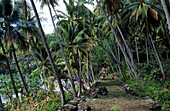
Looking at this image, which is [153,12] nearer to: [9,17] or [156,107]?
[156,107]

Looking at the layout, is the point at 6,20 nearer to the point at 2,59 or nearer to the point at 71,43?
the point at 2,59

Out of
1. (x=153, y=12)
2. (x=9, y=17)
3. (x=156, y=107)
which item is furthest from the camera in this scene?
(x=9, y=17)

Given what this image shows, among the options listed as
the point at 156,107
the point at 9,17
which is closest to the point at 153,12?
the point at 156,107

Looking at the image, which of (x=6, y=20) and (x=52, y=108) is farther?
(x=6, y=20)

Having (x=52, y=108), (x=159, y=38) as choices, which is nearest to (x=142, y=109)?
(x=52, y=108)

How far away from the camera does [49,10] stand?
10188 mm

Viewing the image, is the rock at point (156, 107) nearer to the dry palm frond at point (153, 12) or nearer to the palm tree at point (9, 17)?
the dry palm frond at point (153, 12)

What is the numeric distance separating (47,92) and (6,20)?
6.52 m

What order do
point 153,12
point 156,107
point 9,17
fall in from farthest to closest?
point 9,17 → point 153,12 → point 156,107

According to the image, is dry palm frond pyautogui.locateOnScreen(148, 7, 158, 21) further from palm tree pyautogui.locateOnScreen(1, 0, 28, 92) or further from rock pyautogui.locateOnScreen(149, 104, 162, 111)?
palm tree pyautogui.locateOnScreen(1, 0, 28, 92)

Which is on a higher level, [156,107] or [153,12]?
[153,12]

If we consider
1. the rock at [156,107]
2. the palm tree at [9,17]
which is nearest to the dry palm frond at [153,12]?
the rock at [156,107]

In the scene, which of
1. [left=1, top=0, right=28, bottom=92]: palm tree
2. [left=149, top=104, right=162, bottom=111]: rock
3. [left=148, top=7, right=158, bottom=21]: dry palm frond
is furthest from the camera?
[left=1, top=0, right=28, bottom=92]: palm tree

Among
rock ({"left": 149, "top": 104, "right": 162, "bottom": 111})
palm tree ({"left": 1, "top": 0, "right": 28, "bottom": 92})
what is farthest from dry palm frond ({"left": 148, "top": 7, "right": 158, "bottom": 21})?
palm tree ({"left": 1, "top": 0, "right": 28, "bottom": 92})
